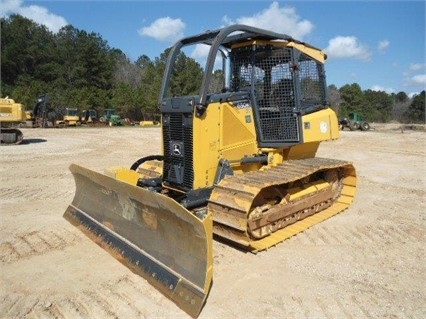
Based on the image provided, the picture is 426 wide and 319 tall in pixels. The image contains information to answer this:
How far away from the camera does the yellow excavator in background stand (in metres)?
17.5

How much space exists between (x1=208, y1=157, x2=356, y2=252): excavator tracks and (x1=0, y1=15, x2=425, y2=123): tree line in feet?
120

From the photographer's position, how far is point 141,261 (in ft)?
14.4

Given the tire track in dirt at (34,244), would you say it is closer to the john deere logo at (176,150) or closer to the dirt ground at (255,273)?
the dirt ground at (255,273)

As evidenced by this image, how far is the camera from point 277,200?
5.71m

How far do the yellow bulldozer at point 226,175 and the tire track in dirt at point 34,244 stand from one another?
1.03 feet

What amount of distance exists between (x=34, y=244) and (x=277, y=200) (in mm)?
3512

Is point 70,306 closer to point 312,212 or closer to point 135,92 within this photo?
point 312,212

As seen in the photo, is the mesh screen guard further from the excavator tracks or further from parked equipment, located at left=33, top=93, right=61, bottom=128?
parked equipment, located at left=33, top=93, right=61, bottom=128

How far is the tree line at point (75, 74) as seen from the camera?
44625mm

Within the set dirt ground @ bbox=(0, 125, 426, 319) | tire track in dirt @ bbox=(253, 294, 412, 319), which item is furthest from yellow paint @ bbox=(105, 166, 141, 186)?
tire track in dirt @ bbox=(253, 294, 412, 319)

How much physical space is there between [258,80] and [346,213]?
2821mm

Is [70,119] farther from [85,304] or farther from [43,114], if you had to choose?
[85,304]

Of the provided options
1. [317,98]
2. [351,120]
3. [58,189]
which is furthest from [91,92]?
[317,98]

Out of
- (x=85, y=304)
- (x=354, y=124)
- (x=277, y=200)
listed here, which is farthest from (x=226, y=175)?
(x=354, y=124)
